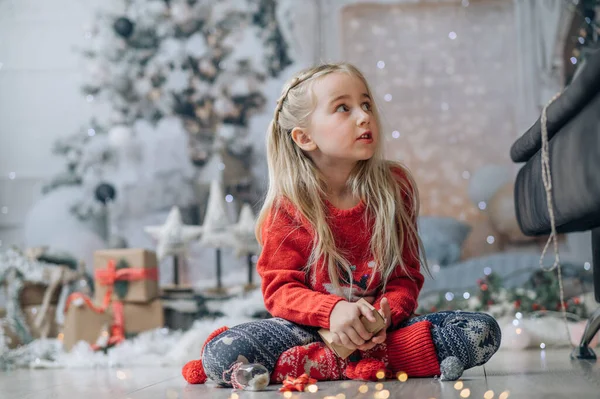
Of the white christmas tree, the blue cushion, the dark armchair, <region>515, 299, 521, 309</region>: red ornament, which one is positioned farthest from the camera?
the white christmas tree

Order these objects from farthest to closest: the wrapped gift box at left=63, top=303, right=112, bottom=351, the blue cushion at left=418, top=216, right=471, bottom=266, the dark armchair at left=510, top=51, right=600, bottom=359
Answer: the blue cushion at left=418, top=216, right=471, bottom=266
the wrapped gift box at left=63, top=303, right=112, bottom=351
the dark armchair at left=510, top=51, right=600, bottom=359

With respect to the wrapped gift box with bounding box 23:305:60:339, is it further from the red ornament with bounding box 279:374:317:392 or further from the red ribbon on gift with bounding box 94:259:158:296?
the red ornament with bounding box 279:374:317:392

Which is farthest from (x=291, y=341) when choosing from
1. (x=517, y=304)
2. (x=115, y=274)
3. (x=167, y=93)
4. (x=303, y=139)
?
(x=167, y=93)

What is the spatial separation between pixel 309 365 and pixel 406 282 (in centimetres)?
Result: 24

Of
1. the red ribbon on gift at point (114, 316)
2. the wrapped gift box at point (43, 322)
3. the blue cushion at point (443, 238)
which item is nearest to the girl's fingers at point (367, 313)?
the red ribbon on gift at point (114, 316)

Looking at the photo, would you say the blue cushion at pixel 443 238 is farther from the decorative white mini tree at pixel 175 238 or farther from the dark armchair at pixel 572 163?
the dark armchair at pixel 572 163

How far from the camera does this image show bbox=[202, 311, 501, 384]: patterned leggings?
120 cm

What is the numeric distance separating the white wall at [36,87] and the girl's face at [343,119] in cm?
164

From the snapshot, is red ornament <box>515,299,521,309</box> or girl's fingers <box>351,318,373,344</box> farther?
red ornament <box>515,299,521,309</box>

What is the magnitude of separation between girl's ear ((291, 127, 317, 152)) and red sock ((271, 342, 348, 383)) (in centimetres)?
38

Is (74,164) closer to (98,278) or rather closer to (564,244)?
(98,278)

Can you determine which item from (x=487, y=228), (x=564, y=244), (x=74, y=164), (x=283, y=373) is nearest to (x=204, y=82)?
(x=74, y=164)

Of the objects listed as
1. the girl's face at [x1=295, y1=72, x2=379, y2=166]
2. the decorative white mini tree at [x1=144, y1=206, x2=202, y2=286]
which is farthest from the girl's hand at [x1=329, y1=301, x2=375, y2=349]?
the decorative white mini tree at [x1=144, y1=206, x2=202, y2=286]

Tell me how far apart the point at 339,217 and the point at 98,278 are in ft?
3.67
